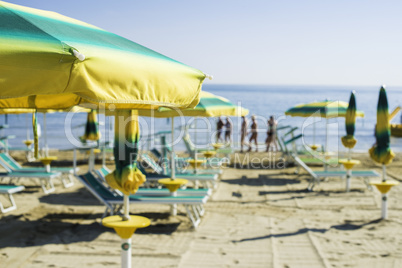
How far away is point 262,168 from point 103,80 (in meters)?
12.2

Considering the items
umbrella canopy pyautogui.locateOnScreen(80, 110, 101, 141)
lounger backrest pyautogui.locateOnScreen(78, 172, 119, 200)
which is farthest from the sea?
lounger backrest pyautogui.locateOnScreen(78, 172, 119, 200)

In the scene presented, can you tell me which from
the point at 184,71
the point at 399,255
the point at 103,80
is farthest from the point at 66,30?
the point at 399,255

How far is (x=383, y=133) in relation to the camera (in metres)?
7.78

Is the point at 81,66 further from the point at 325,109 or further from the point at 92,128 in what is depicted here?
the point at 92,128

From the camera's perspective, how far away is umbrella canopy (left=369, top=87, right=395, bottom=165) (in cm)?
771

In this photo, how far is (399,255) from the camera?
19.7 feet

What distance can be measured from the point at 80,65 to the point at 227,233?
16.3 ft

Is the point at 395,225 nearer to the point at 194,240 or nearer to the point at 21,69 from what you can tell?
the point at 194,240

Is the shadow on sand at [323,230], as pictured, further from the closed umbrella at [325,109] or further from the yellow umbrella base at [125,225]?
the closed umbrella at [325,109]

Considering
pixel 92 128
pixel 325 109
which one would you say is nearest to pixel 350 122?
pixel 325 109

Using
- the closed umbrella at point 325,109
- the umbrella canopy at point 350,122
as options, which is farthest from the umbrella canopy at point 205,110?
the closed umbrella at point 325,109

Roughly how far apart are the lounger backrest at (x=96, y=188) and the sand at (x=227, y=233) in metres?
0.49

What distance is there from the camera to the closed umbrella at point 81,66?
2516 millimetres

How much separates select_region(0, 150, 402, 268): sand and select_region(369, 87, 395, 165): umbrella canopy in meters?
1.15
